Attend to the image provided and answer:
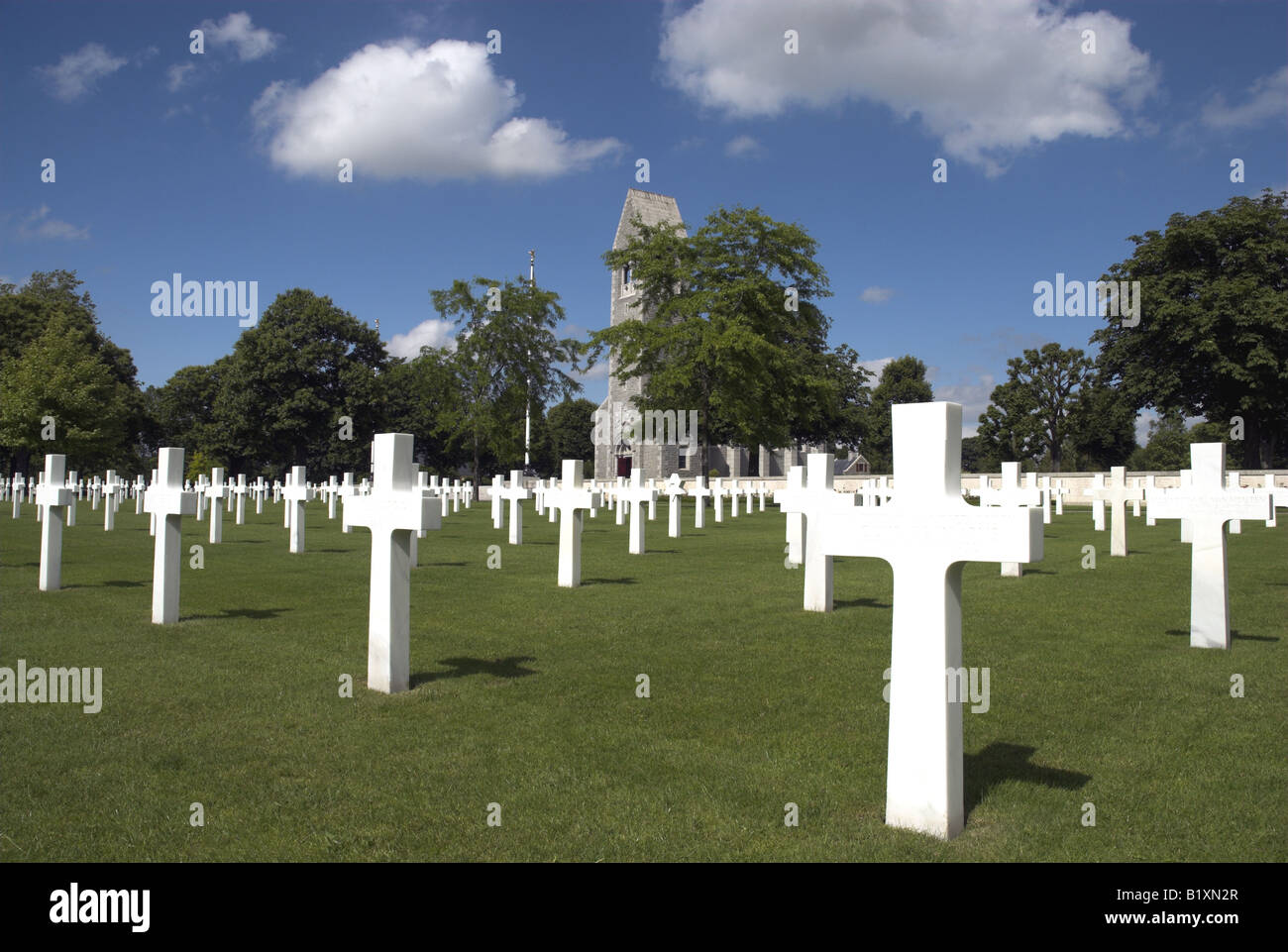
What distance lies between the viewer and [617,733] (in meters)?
5.10

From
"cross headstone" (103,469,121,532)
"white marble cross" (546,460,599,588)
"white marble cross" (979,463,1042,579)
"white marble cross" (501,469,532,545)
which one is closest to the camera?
"white marble cross" (546,460,599,588)

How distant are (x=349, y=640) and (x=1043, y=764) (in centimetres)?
561

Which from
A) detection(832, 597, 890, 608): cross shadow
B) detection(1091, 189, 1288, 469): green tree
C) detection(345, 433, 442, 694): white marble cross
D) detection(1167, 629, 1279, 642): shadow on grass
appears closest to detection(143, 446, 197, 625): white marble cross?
detection(345, 433, 442, 694): white marble cross

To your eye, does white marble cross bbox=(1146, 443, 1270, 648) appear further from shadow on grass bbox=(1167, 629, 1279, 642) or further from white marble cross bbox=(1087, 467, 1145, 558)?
white marble cross bbox=(1087, 467, 1145, 558)

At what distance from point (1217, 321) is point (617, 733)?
45139 mm

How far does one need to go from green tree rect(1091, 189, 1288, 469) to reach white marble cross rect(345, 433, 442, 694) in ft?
144

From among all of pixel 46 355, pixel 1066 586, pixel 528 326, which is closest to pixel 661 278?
pixel 528 326

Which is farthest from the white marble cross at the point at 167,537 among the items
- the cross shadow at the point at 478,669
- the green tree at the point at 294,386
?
the green tree at the point at 294,386

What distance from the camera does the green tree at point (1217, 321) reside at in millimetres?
40594

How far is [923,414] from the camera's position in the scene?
392 cm

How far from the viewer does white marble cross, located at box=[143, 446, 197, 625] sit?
8.57 m

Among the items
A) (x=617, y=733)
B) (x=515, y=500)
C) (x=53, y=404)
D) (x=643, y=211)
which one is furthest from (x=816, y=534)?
(x=643, y=211)

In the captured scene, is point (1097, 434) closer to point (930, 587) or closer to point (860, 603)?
point (860, 603)
